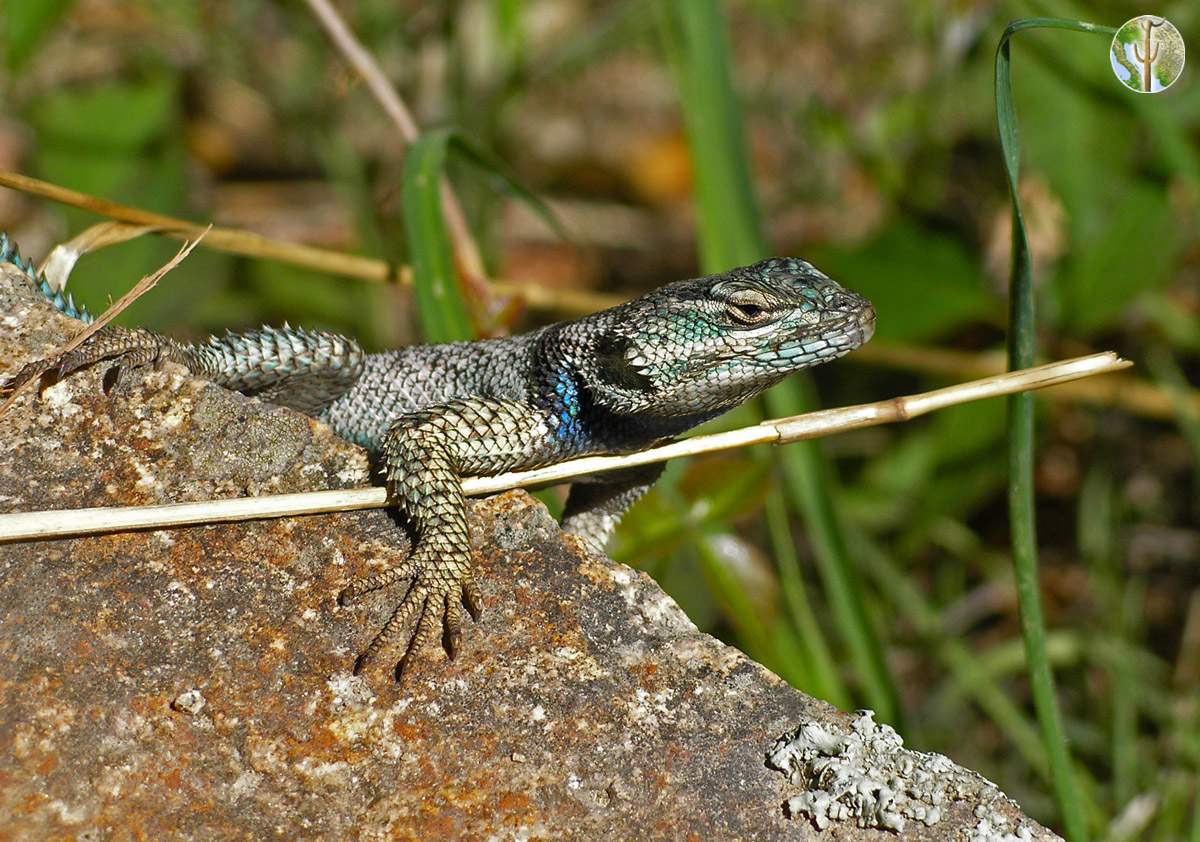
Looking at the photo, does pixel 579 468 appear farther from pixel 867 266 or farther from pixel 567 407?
pixel 867 266

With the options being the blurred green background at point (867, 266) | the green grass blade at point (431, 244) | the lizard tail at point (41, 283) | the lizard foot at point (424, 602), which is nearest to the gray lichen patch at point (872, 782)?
the lizard foot at point (424, 602)

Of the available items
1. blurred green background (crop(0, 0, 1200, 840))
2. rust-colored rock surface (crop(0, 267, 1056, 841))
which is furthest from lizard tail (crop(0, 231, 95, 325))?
blurred green background (crop(0, 0, 1200, 840))

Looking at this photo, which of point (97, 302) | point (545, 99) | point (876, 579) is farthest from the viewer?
point (545, 99)

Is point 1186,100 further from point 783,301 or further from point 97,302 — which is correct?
point 97,302

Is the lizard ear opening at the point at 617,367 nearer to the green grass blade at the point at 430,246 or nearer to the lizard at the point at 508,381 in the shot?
the lizard at the point at 508,381

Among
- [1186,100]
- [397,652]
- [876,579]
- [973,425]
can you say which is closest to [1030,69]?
[1186,100]

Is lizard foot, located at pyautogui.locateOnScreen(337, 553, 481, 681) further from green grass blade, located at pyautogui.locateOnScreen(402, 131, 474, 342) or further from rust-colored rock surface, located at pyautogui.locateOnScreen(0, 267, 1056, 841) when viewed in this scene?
green grass blade, located at pyautogui.locateOnScreen(402, 131, 474, 342)
